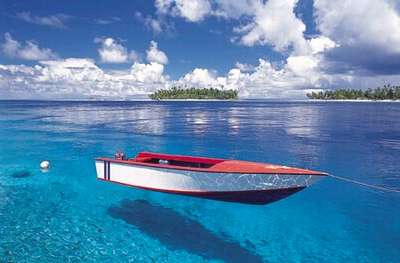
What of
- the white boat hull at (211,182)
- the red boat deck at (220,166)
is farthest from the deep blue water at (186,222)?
the red boat deck at (220,166)

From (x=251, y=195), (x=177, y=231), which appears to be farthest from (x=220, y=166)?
(x=177, y=231)

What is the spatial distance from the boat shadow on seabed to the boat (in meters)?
1.45

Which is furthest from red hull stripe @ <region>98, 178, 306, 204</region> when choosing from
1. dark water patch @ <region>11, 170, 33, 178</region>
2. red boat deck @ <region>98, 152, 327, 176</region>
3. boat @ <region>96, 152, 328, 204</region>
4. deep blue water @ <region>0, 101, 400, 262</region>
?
dark water patch @ <region>11, 170, 33, 178</region>

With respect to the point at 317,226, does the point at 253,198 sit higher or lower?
higher

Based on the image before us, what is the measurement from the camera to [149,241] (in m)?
12.9

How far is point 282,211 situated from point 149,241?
7322 mm

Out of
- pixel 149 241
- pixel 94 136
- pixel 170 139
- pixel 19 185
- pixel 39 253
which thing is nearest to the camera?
pixel 39 253

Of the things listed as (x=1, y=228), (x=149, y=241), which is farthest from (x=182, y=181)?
(x=1, y=228)

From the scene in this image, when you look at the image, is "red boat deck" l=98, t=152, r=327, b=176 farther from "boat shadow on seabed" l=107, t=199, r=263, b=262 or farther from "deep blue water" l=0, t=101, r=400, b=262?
"boat shadow on seabed" l=107, t=199, r=263, b=262

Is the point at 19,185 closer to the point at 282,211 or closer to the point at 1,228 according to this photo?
the point at 1,228

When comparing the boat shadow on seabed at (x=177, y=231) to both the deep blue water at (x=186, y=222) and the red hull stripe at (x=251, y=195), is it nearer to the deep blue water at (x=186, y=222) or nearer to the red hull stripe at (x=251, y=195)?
the deep blue water at (x=186, y=222)

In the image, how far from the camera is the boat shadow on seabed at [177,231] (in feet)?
39.8

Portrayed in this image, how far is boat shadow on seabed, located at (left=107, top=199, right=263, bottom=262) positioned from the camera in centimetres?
1214

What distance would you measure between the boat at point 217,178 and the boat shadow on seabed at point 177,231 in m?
1.45
